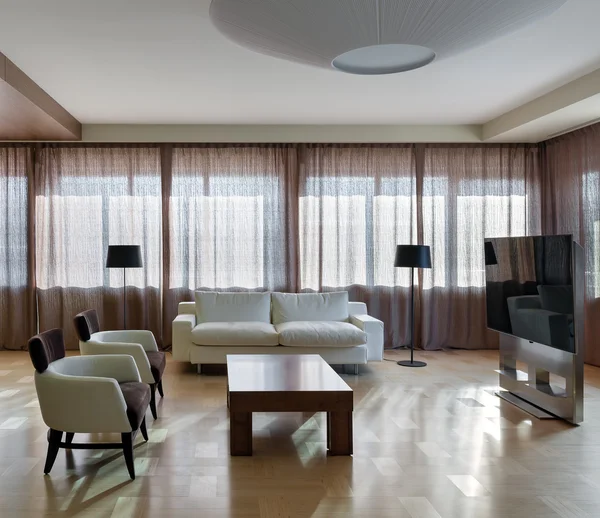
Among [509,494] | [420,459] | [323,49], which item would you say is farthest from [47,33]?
[509,494]

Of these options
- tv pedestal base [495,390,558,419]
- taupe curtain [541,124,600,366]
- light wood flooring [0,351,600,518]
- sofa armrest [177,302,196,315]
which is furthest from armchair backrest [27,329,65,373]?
taupe curtain [541,124,600,366]

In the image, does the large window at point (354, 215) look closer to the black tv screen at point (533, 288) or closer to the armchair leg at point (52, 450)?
the black tv screen at point (533, 288)

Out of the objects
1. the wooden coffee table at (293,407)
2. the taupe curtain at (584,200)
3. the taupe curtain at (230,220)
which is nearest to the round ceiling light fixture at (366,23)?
the wooden coffee table at (293,407)

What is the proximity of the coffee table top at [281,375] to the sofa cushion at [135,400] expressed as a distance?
539mm

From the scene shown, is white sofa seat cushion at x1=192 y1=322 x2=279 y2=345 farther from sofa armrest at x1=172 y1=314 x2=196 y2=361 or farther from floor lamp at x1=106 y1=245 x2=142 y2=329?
floor lamp at x1=106 y1=245 x2=142 y2=329

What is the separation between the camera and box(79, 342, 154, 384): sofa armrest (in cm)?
457

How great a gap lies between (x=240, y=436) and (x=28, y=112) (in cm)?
398

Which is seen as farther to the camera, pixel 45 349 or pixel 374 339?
pixel 374 339

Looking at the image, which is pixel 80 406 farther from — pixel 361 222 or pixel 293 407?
pixel 361 222

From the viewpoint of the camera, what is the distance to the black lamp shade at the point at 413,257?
6.69 metres

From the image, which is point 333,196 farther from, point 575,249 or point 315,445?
point 315,445

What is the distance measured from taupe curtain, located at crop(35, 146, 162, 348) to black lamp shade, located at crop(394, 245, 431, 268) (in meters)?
3.03

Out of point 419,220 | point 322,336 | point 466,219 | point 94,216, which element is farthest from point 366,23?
point 94,216

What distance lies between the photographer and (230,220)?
754 centimetres
